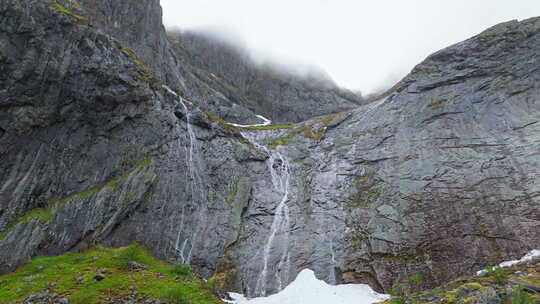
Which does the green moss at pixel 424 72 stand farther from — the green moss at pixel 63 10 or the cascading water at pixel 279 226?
the green moss at pixel 63 10

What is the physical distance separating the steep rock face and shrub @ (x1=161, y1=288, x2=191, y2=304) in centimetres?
5372

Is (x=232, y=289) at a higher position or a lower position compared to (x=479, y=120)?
lower

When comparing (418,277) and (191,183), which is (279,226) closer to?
(191,183)

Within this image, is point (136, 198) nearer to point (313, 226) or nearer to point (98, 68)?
point (98, 68)

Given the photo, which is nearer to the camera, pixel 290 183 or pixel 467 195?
pixel 467 195

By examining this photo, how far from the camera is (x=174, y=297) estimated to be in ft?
50.4

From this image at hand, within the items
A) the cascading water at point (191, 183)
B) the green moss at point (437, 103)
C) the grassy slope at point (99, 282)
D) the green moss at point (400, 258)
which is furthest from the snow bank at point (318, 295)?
the green moss at point (437, 103)

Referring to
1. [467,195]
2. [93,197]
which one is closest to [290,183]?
[467,195]

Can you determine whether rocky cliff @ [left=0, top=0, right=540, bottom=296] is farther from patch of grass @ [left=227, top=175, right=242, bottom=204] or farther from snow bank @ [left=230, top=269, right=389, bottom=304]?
snow bank @ [left=230, top=269, right=389, bottom=304]

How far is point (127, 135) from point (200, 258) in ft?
41.3

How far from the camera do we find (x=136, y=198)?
82.4ft

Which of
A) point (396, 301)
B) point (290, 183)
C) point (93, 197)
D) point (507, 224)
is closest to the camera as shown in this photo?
point (396, 301)

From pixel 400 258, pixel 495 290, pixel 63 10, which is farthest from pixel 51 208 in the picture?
pixel 495 290

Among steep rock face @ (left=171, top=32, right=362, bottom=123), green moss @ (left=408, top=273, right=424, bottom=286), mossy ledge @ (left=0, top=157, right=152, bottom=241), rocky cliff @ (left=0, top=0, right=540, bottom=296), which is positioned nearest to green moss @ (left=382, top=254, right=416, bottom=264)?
rocky cliff @ (left=0, top=0, right=540, bottom=296)
